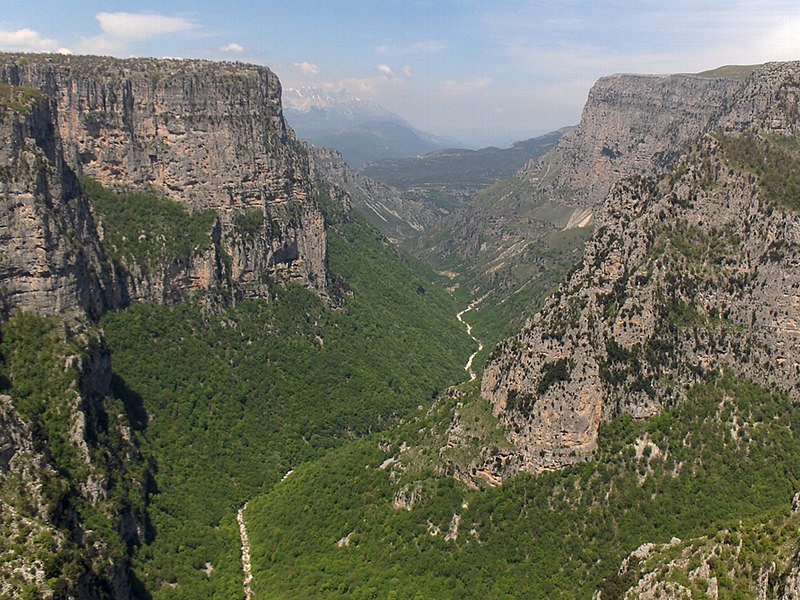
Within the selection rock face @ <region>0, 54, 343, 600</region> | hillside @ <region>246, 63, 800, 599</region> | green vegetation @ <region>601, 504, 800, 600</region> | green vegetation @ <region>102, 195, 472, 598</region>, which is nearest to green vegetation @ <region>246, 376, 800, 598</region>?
hillside @ <region>246, 63, 800, 599</region>

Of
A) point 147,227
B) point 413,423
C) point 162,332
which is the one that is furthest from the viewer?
point 147,227

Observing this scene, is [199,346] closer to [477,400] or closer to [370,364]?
[370,364]

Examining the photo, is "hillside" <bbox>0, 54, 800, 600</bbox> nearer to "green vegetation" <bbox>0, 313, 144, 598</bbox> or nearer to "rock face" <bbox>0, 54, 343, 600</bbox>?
"green vegetation" <bbox>0, 313, 144, 598</bbox>

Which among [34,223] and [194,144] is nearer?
[34,223]

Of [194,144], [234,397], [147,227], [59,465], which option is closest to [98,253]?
[147,227]

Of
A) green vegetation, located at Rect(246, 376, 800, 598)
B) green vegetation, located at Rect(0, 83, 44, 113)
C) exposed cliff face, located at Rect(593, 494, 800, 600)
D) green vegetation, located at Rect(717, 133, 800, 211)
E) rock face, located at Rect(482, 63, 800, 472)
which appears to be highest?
green vegetation, located at Rect(0, 83, 44, 113)

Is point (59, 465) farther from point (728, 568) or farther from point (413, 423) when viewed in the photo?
point (728, 568)

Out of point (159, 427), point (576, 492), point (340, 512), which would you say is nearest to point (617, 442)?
point (576, 492)
